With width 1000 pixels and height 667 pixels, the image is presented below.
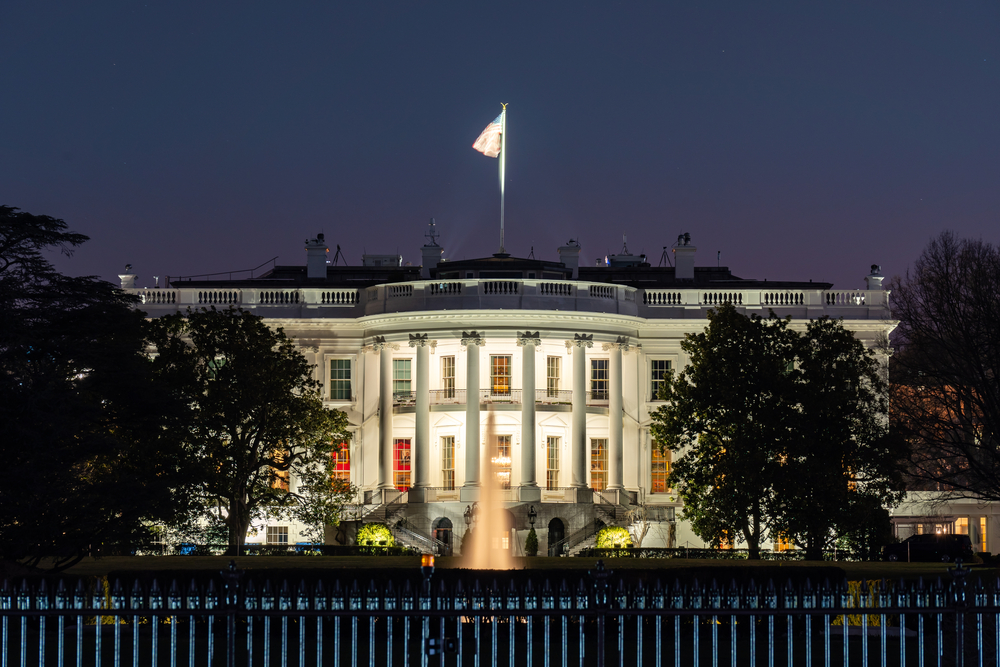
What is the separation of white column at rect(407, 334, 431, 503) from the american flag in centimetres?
969

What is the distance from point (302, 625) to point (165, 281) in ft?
185

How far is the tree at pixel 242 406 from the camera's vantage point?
50250 millimetres

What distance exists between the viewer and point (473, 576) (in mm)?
27953

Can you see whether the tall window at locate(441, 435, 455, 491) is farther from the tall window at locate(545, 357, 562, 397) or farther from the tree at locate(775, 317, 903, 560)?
the tree at locate(775, 317, 903, 560)

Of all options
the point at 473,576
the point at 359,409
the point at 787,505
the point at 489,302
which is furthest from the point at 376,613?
the point at 359,409

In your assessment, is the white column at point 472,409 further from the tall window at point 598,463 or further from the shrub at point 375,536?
the tall window at point 598,463

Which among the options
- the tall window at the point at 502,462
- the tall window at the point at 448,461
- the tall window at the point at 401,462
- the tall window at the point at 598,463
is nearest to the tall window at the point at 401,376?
the tall window at the point at 401,462

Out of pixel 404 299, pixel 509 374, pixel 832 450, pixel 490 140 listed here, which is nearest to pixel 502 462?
pixel 509 374

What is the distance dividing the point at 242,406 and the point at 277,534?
14751 mm

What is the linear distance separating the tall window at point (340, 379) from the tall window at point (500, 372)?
23.8ft

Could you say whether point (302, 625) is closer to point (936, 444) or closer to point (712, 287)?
point (936, 444)

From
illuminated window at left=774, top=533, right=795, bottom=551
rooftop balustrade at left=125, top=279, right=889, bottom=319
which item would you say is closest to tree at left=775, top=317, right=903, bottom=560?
illuminated window at left=774, top=533, right=795, bottom=551

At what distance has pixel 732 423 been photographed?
50.6m

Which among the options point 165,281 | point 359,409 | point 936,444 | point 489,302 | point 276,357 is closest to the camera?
point 936,444
